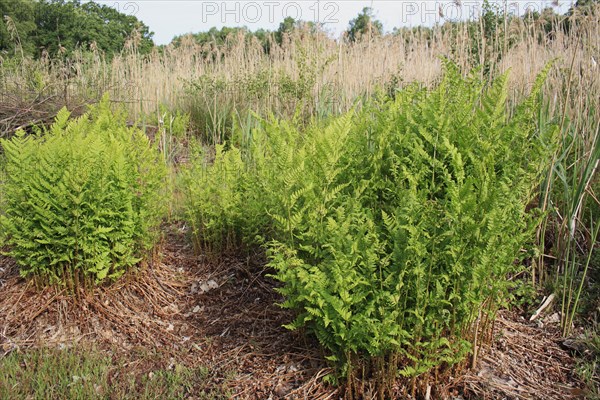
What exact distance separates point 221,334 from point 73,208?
1.20 m

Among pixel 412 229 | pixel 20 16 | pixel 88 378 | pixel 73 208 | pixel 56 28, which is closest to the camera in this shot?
pixel 412 229

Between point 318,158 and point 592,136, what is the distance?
207cm

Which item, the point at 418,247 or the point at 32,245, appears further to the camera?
the point at 32,245

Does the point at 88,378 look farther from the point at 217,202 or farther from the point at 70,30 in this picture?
the point at 70,30

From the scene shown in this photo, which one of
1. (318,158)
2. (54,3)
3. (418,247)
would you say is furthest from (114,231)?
(54,3)

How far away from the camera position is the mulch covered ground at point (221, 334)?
2871 millimetres

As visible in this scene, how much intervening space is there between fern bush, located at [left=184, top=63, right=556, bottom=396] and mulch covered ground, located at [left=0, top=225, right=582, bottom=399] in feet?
0.88

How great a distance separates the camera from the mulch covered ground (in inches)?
113

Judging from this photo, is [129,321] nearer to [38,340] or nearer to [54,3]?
[38,340]

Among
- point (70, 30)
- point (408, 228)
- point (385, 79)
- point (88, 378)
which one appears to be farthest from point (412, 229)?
point (70, 30)

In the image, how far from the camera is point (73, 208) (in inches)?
129

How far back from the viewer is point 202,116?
316 inches

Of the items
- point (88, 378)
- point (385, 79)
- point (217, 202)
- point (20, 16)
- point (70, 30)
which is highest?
point (20, 16)

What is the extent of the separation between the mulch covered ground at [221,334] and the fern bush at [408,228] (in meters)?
0.27
